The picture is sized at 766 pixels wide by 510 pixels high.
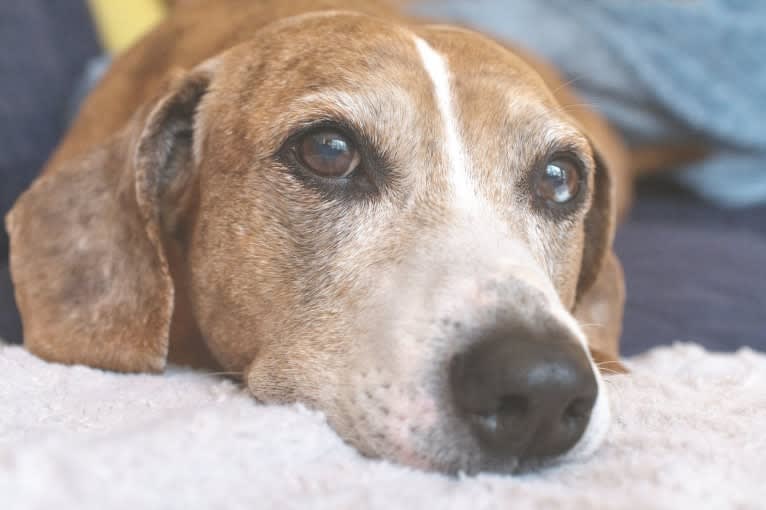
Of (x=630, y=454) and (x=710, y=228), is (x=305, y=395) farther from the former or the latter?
(x=710, y=228)

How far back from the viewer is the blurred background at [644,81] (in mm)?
3426

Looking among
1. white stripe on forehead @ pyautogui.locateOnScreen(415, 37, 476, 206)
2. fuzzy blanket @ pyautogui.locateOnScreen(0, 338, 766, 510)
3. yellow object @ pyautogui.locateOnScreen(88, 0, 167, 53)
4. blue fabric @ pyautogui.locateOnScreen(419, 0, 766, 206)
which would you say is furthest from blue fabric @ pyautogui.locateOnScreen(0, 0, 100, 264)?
blue fabric @ pyautogui.locateOnScreen(419, 0, 766, 206)

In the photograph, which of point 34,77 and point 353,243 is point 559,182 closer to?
Result: point 353,243

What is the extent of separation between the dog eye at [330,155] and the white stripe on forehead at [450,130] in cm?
22

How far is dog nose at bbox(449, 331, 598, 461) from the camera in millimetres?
1378

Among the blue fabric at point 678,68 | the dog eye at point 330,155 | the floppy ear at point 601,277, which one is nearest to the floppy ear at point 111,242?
the dog eye at point 330,155

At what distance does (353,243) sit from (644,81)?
2.98 metres

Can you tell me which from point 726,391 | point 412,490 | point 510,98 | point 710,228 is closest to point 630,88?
point 710,228

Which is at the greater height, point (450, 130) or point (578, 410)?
point (450, 130)

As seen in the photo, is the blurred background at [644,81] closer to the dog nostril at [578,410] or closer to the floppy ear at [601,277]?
the floppy ear at [601,277]

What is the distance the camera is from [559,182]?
2189mm

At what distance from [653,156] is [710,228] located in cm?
72

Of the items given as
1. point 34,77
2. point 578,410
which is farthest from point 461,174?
point 34,77

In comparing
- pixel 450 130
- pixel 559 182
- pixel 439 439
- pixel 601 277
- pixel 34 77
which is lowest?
pixel 601 277
